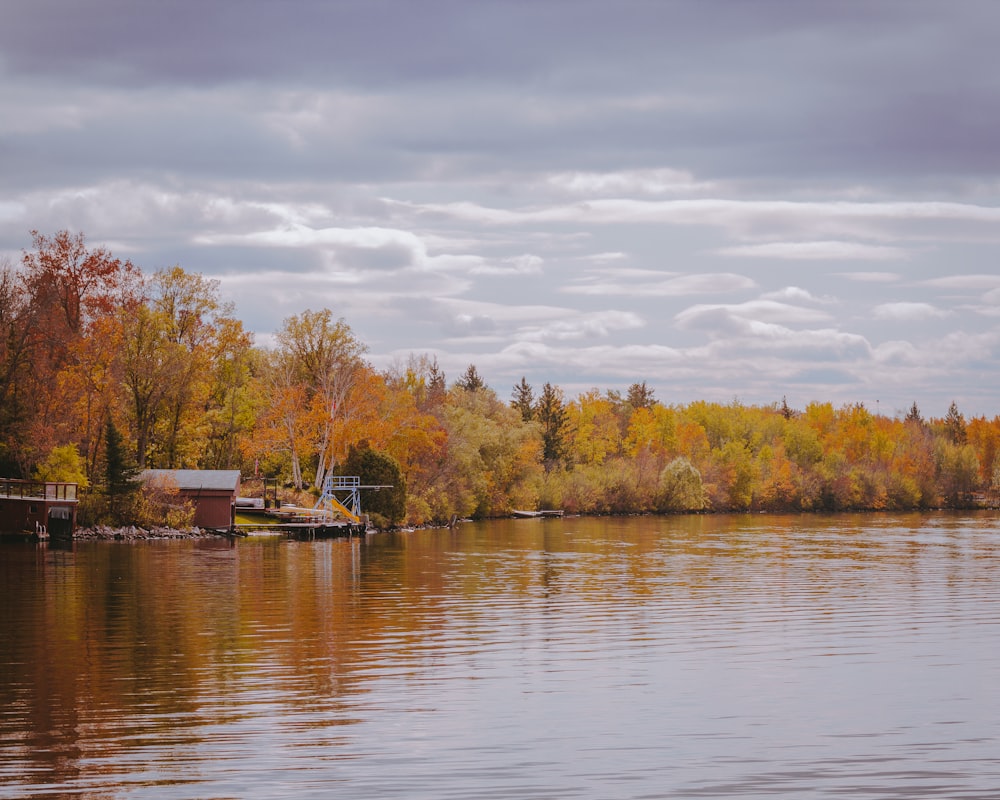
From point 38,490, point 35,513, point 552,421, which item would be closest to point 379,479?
point 38,490

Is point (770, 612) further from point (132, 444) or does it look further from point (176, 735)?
point (132, 444)

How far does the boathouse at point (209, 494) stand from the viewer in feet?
247

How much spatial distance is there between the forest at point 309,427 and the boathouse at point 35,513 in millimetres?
2668

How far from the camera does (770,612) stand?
1369 inches

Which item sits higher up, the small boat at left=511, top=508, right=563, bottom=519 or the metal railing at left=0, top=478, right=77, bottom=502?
the metal railing at left=0, top=478, right=77, bottom=502

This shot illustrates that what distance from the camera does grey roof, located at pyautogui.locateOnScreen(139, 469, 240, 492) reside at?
244 feet

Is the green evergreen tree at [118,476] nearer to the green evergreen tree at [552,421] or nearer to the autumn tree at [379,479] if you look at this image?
the autumn tree at [379,479]

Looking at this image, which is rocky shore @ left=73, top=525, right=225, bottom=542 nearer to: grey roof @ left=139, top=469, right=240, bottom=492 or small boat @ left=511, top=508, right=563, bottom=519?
grey roof @ left=139, top=469, right=240, bottom=492

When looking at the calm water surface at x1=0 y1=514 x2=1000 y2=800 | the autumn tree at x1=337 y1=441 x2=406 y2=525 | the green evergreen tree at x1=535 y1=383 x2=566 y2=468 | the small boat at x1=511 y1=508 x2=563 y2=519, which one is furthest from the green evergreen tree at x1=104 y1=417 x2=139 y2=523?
the green evergreen tree at x1=535 y1=383 x2=566 y2=468

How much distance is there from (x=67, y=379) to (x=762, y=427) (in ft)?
383

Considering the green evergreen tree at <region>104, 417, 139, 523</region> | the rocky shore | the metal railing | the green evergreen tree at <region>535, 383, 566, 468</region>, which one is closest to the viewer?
the metal railing

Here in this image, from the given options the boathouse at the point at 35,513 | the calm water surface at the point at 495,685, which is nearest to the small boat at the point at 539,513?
the boathouse at the point at 35,513

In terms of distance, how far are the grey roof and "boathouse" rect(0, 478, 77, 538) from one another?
7984 millimetres

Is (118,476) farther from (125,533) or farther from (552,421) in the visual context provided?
(552,421)
